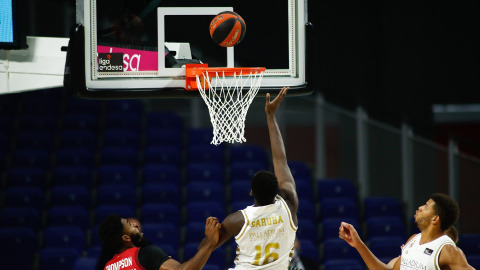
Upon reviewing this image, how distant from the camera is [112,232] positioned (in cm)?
503

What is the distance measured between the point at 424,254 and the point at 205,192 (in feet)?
17.3

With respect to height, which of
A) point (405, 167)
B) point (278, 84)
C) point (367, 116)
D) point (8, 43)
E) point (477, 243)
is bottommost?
point (477, 243)

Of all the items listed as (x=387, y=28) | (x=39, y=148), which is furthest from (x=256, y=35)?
(x=387, y=28)

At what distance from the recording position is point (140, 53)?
18.0 ft

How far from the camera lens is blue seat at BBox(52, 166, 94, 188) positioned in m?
9.85

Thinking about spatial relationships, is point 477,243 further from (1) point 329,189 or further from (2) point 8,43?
(2) point 8,43

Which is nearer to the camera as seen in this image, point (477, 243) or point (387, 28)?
point (477, 243)

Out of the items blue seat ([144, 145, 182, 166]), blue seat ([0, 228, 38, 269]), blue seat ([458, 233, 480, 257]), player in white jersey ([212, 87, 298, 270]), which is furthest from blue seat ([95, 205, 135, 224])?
player in white jersey ([212, 87, 298, 270])

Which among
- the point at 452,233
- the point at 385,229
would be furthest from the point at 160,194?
the point at 452,233

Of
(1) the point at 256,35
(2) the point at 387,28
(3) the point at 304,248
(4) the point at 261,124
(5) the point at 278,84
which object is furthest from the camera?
(2) the point at 387,28

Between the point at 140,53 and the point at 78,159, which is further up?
the point at 140,53

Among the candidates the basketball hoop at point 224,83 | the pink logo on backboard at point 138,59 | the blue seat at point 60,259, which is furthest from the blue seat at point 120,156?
the basketball hoop at point 224,83

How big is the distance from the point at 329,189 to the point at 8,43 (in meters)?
5.74

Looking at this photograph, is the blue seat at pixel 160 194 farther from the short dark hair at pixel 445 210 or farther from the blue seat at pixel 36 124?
the short dark hair at pixel 445 210
